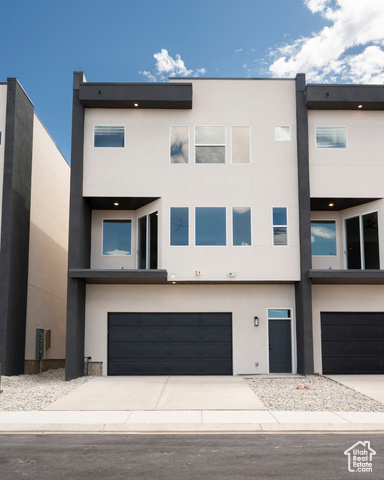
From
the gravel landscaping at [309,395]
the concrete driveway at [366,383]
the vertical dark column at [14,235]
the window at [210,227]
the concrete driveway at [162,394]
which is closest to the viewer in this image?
the gravel landscaping at [309,395]

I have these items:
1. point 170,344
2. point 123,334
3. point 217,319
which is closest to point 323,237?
point 217,319

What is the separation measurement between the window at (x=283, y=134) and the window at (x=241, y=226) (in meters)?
2.78

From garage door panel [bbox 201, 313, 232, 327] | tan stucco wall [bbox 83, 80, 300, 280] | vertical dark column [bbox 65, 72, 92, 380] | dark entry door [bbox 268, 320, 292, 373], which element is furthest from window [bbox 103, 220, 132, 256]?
dark entry door [bbox 268, 320, 292, 373]

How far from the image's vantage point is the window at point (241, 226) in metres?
17.8

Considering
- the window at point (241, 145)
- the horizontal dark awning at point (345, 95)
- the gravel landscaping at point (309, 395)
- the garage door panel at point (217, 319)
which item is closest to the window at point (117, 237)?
the garage door panel at point (217, 319)

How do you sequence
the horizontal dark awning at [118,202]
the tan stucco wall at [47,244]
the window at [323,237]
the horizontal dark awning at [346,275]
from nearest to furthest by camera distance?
the horizontal dark awning at [346,275]
the horizontal dark awning at [118,202]
the window at [323,237]
the tan stucco wall at [47,244]

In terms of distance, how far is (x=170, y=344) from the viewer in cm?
1820

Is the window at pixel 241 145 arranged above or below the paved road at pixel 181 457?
above

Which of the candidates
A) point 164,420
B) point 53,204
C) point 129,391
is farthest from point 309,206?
point 53,204

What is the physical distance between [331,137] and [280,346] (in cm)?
754

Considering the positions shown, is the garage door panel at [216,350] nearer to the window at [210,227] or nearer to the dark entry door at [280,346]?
the dark entry door at [280,346]

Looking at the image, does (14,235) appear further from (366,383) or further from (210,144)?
(366,383)

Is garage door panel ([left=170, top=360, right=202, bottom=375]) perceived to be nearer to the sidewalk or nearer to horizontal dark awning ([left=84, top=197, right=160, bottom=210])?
horizontal dark awning ([left=84, top=197, right=160, bottom=210])

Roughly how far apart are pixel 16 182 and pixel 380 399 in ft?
44.4
